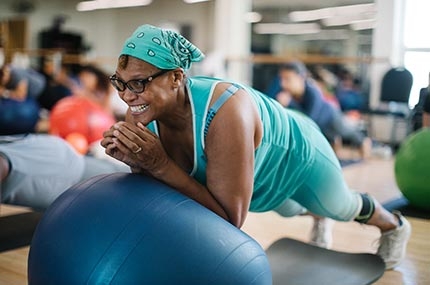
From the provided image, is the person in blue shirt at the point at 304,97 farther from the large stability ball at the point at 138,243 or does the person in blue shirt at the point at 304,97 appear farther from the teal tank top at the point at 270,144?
the large stability ball at the point at 138,243

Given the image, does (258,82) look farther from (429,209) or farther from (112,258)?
(112,258)

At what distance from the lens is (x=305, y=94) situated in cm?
580

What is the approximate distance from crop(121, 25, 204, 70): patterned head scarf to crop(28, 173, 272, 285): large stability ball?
361mm

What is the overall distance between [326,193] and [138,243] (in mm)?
950

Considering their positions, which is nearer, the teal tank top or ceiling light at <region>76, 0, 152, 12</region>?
the teal tank top

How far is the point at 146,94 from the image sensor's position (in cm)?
162

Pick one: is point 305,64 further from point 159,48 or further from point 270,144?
point 159,48

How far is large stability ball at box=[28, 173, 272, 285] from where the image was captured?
4.81 feet

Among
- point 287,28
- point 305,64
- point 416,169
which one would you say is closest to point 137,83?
point 416,169

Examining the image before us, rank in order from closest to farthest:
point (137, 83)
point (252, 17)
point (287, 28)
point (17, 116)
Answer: point (137, 83), point (17, 116), point (252, 17), point (287, 28)

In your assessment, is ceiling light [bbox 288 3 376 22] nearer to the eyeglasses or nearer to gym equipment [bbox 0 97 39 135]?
gym equipment [bbox 0 97 39 135]

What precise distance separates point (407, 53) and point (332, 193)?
6409mm

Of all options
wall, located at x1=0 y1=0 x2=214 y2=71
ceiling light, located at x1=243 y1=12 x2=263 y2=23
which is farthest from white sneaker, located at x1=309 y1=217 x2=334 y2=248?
wall, located at x1=0 y1=0 x2=214 y2=71

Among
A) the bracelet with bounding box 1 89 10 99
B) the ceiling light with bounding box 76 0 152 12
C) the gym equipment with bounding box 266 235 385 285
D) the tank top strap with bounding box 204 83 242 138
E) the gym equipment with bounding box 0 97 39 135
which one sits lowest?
the gym equipment with bounding box 266 235 385 285
